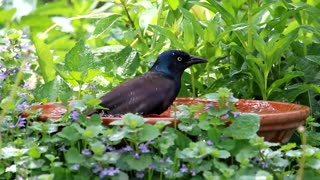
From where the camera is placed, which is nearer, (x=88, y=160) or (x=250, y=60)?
(x=88, y=160)

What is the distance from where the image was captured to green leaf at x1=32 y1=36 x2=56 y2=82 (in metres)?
3.98

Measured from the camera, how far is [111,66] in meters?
3.96

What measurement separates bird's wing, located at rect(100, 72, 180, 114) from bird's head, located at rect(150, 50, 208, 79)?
0.26 metres

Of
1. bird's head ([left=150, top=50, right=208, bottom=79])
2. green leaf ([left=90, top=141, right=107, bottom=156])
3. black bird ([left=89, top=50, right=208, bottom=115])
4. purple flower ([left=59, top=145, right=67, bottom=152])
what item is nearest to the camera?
green leaf ([left=90, top=141, right=107, bottom=156])

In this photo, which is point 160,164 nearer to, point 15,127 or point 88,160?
point 88,160

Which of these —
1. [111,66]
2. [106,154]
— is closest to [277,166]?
[106,154]

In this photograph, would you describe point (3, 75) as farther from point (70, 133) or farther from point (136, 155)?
point (136, 155)

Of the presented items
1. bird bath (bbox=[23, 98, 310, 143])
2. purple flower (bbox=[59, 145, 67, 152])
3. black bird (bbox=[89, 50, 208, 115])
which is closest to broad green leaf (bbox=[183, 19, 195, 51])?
black bird (bbox=[89, 50, 208, 115])

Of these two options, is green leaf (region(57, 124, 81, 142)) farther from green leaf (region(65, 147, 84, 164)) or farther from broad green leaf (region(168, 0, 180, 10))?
broad green leaf (region(168, 0, 180, 10))

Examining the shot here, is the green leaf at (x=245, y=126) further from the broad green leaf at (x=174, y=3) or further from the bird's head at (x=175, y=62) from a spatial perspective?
the broad green leaf at (x=174, y=3)

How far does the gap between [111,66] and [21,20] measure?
1832 mm

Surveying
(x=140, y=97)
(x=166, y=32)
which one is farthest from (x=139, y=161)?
(x=166, y=32)

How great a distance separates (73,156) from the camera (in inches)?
105

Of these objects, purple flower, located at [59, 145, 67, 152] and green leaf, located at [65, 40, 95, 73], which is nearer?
purple flower, located at [59, 145, 67, 152]
